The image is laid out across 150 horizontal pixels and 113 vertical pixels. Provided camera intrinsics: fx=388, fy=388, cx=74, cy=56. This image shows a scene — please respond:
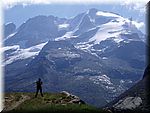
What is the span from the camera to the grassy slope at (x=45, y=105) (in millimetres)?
63125

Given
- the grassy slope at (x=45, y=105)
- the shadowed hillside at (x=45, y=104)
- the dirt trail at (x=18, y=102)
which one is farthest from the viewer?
the dirt trail at (x=18, y=102)

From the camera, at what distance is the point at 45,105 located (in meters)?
66.7

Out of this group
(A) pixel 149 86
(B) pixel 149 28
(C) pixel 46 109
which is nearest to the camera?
(B) pixel 149 28

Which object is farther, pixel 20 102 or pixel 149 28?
pixel 20 102

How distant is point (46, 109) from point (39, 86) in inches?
420

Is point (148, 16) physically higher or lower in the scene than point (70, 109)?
higher

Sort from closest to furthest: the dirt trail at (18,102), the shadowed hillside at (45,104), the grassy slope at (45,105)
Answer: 1. the grassy slope at (45,105)
2. the shadowed hillside at (45,104)
3. the dirt trail at (18,102)

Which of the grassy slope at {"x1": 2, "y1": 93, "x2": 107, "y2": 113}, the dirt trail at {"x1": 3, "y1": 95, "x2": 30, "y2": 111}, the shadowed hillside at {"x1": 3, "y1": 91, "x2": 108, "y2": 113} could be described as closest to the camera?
the grassy slope at {"x1": 2, "y1": 93, "x2": 107, "y2": 113}

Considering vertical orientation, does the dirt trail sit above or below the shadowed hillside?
below

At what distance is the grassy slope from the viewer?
6312cm

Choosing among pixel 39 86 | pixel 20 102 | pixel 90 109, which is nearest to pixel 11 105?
pixel 20 102

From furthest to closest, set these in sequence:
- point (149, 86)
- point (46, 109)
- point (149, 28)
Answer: point (46, 109)
point (149, 86)
point (149, 28)

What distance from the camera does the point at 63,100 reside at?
72312mm

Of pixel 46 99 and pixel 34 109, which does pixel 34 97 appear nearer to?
pixel 46 99
